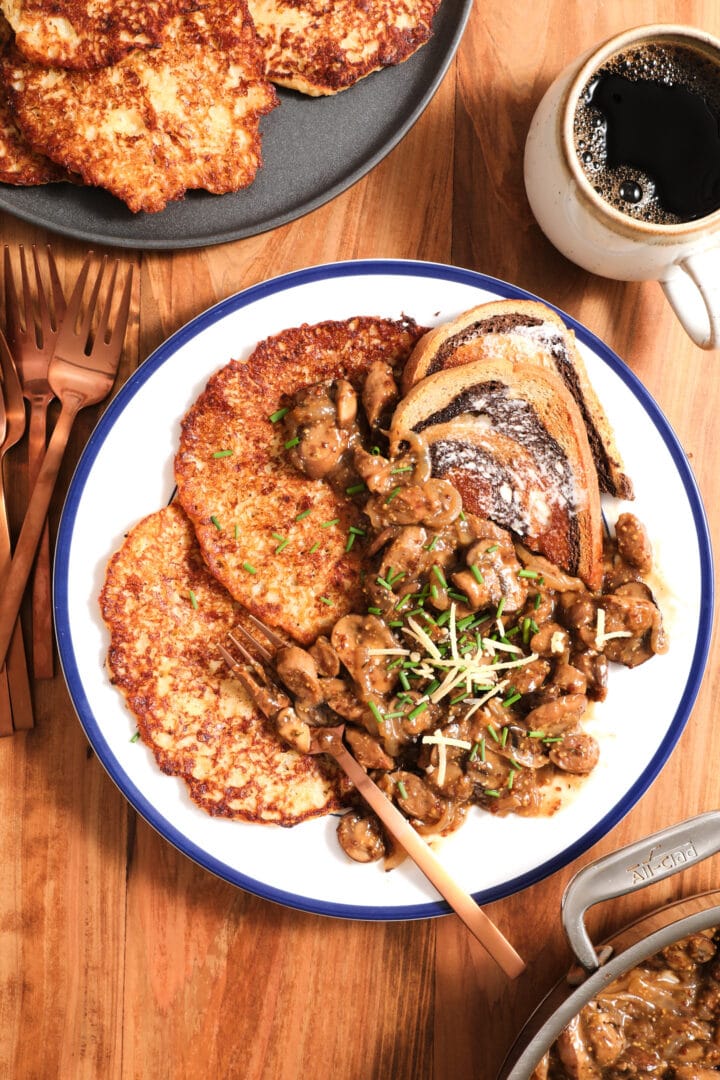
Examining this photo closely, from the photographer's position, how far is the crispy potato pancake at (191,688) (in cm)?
215

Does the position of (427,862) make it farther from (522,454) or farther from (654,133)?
(654,133)

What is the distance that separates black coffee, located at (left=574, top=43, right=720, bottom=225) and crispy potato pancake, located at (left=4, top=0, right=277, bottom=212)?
828 millimetres

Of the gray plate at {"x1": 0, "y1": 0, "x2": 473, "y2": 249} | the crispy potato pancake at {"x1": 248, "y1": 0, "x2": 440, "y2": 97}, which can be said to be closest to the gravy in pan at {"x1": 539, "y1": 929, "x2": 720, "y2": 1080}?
the gray plate at {"x1": 0, "y1": 0, "x2": 473, "y2": 249}

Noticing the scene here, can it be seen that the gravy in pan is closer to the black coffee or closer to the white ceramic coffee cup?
the white ceramic coffee cup

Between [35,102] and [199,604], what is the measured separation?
1276mm

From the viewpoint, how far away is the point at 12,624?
2.23m

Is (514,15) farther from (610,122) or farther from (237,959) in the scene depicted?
(237,959)

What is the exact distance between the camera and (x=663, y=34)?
2076 millimetres

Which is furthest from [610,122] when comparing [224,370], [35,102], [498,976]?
[498,976]

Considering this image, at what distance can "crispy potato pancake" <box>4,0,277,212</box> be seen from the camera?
203 cm

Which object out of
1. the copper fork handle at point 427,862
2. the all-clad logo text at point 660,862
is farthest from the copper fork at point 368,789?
the all-clad logo text at point 660,862

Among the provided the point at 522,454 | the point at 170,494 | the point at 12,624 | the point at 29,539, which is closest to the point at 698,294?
the point at 522,454

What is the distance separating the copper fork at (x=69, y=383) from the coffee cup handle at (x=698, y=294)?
1426mm

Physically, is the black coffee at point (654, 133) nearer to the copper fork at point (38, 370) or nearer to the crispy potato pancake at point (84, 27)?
the crispy potato pancake at point (84, 27)
